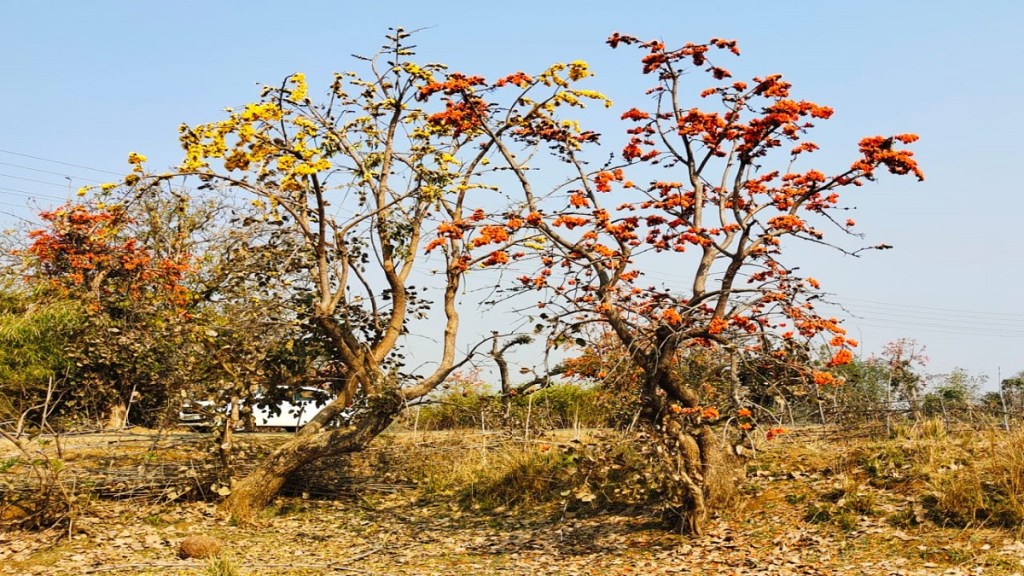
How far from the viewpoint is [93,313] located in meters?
13.9

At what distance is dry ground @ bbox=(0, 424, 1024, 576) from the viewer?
6.79 metres

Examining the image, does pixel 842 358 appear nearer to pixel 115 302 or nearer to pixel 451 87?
pixel 451 87

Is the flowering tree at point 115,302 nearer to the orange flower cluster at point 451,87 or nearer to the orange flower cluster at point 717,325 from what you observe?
the orange flower cluster at point 451,87

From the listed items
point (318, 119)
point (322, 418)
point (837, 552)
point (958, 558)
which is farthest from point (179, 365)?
point (958, 558)

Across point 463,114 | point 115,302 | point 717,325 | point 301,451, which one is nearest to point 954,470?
point 717,325

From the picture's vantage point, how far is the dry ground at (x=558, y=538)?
22.3 feet

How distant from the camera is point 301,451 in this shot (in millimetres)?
10016

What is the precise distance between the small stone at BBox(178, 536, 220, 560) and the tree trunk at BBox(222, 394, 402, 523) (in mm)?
1385

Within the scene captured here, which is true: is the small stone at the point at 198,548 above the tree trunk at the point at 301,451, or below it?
below

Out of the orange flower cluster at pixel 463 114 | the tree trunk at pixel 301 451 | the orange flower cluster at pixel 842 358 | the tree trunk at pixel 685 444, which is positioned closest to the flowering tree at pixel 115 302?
the tree trunk at pixel 301 451

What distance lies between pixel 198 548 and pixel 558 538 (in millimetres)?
3413

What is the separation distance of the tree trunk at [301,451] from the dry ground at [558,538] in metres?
0.23

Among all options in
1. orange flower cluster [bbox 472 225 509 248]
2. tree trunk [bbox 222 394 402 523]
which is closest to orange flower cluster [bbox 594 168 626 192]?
orange flower cluster [bbox 472 225 509 248]

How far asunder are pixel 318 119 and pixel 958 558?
786 cm
